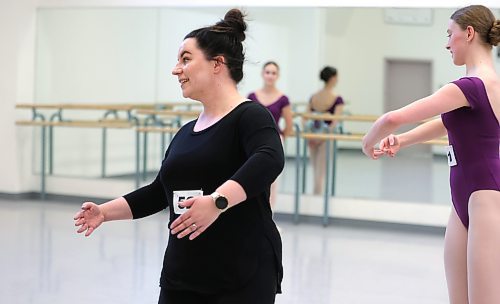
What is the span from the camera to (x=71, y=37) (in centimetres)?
968

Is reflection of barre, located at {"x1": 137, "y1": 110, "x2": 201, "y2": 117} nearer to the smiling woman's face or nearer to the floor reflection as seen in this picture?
the floor reflection

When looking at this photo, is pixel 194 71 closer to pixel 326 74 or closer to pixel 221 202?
pixel 221 202

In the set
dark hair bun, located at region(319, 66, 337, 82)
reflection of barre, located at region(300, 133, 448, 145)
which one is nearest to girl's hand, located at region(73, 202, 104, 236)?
reflection of barre, located at region(300, 133, 448, 145)

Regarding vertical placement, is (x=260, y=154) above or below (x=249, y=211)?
above

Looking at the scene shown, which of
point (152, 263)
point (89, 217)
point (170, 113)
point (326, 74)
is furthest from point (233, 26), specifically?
point (170, 113)

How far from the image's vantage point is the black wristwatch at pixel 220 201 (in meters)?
2.11

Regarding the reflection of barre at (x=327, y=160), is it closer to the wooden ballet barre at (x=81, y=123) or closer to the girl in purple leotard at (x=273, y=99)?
the girl in purple leotard at (x=273, y=99)

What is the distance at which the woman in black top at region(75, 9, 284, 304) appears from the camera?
2.29 m

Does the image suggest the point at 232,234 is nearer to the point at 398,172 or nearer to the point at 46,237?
the point at 46,237

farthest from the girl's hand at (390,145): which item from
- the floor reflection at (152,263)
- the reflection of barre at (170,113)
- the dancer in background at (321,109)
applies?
the reflection of barre at (170,113)

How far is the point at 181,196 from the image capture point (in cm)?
237

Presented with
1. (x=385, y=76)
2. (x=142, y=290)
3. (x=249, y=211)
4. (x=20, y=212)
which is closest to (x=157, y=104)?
(x=20, y=212)

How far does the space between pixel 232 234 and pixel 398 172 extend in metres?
6.53

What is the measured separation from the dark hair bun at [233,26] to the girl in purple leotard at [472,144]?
56 cm
